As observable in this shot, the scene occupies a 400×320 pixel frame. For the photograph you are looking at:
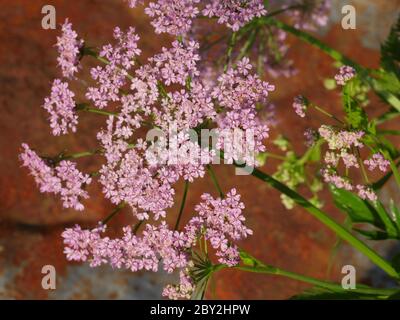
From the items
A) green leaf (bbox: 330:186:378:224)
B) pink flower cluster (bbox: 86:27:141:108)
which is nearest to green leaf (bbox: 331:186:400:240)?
green leaf (bbox: 330:186:378:224)

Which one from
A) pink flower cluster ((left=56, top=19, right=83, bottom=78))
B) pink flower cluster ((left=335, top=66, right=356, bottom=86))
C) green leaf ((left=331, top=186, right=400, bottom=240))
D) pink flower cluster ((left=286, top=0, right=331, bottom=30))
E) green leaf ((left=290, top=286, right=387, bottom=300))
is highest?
pink flower cluster ((left=286, top=0, right=331, bottom=30))

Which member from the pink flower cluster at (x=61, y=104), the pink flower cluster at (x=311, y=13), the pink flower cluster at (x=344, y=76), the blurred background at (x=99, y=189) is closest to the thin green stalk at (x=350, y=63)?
the pink flower cluster at (x=344, y=76)

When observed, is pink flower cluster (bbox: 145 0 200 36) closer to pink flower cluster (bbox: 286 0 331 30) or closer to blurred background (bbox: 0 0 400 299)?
pink flower cluster (bbox: 286 0 331 30)

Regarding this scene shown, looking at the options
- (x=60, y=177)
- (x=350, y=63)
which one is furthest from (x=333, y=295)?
(x=60, y=177)

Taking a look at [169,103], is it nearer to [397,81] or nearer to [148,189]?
[148,189]

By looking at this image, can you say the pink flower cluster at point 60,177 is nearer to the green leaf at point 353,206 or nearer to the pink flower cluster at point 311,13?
the green leaf at point 353,206

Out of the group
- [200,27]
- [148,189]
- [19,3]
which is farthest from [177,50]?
[19,3]
